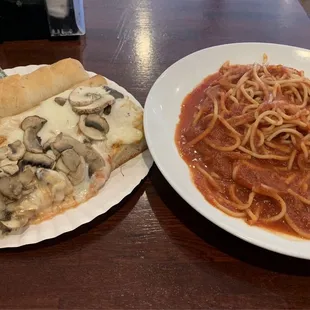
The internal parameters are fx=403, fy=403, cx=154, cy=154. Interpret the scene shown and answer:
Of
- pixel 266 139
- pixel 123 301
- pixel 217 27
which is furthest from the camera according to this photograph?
pixel 217 27

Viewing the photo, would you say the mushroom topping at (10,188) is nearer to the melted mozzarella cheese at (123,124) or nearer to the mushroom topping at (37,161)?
the mushroom topping at (37,161)

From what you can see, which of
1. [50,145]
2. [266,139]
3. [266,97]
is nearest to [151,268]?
[50,145]

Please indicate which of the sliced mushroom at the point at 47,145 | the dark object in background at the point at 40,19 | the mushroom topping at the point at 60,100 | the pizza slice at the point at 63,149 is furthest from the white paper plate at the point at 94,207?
the dark object in background at the point at 40,19

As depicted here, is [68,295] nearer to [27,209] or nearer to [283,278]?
[27,209]

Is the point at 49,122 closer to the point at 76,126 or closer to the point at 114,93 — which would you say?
the point at 76,126

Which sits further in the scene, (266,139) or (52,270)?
(266,139)
